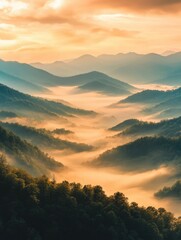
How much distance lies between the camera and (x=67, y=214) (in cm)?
11138

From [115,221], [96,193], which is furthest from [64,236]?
[96,193]

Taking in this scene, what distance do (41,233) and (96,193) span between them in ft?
82.5

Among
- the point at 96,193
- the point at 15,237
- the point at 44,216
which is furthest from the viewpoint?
the point at 96,193

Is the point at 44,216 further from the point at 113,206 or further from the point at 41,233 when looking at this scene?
the point at 113,206

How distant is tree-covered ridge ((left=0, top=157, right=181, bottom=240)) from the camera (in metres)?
106

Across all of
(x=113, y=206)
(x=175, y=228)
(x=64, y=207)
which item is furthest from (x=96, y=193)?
(x=175, y=228)

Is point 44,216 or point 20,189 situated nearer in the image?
point 44,216

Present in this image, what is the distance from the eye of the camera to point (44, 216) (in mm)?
108812

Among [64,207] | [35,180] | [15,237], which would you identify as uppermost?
[35,180]

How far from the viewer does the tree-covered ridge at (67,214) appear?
105750 millimetres

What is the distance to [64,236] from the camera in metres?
107

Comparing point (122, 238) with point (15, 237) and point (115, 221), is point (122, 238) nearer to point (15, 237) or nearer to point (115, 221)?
point (115, 221)

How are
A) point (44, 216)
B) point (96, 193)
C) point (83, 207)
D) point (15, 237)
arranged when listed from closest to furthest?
point (15, 237) → point (44, 216) → point (83, 207) → point (96, 193)

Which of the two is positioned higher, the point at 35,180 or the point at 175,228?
the point at 35,180
